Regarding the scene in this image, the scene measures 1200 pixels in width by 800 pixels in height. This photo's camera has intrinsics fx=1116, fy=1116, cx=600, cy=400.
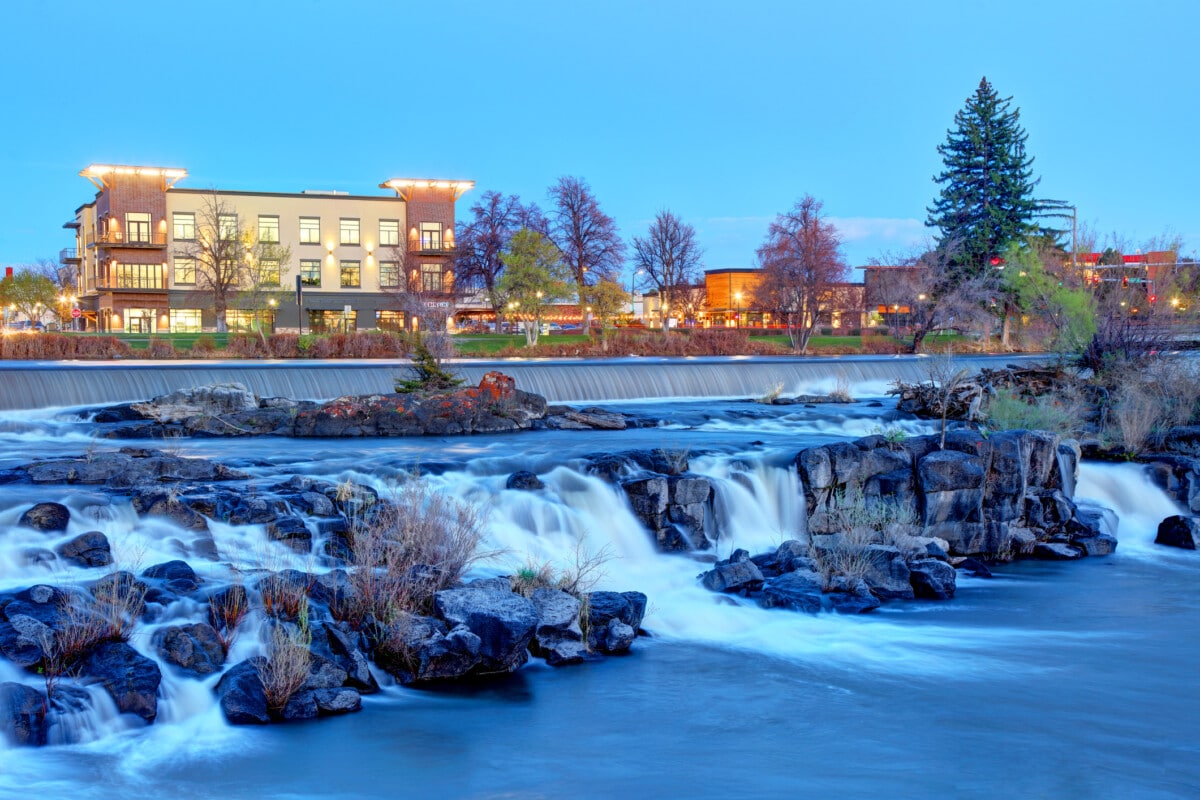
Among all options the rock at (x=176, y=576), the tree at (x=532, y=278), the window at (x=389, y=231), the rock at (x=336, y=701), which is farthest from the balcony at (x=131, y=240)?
the rock at (x=336, y=701)

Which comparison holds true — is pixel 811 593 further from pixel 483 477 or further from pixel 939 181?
pixel 939 181

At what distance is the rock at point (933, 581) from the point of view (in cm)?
1391

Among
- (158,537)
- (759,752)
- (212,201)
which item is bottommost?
(759,752)

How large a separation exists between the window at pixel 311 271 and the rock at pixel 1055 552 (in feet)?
226

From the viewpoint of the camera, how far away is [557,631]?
11094 millimetres

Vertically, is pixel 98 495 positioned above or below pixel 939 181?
below

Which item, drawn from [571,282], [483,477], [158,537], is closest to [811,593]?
[483,477]

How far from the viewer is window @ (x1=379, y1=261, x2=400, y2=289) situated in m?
80.9

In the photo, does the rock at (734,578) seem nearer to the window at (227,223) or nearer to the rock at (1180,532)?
the rock at (1180,532)

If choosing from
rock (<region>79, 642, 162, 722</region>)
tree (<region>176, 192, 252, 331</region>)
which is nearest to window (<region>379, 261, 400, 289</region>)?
tree (<region>176, 192, 252, 331</region>)

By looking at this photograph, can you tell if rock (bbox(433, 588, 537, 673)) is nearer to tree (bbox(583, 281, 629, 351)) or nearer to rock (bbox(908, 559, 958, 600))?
rock (bbox(908, 559, 958, 600))

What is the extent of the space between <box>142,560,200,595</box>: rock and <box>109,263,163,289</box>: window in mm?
70157

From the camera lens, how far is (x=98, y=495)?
14.0 m

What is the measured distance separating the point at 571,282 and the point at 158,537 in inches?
2070
